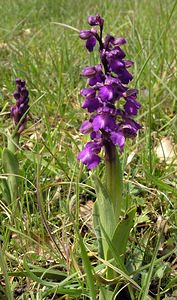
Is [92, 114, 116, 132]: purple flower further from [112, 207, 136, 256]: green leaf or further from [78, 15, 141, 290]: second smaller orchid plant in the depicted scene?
[112, 207, 136, 256]: green leaf

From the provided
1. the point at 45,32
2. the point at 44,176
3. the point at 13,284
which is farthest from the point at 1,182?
the point at 45,32

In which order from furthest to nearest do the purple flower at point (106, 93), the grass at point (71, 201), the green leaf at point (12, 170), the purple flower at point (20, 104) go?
the purple flower at point (20, 104), the green leaf at point (12, 170), the grass at point (71, 201), the purple flower at point (106, 93)

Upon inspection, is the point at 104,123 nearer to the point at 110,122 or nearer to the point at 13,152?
the point at 110,122

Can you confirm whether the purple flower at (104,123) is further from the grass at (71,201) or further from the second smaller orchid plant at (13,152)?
the second smaller orchid plant at (13,152)

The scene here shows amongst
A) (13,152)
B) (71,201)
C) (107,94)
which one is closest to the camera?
(107,94)

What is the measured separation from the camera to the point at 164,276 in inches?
54.9

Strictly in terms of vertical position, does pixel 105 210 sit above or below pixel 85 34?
below

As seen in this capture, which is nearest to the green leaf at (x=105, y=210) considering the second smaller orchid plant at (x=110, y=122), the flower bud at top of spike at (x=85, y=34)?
the second smaller orchid plant at (x=110, y=122)

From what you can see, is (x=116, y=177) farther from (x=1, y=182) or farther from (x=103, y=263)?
(x=1, y=182)

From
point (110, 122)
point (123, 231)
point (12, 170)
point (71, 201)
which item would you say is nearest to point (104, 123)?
point (110, 122)

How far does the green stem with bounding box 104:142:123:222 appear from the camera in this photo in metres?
1.26

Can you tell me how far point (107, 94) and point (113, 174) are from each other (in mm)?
215

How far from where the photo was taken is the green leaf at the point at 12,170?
1707 millimetres

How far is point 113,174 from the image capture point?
126 cm
